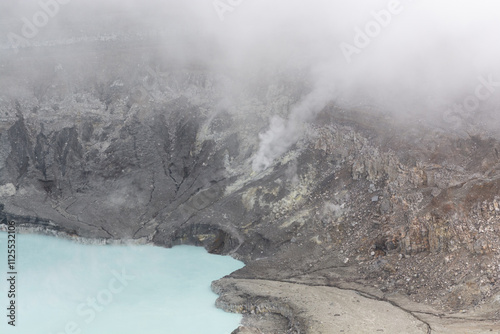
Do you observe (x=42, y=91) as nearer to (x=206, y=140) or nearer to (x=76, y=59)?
(x=76, y=59)

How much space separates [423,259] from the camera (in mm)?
41531

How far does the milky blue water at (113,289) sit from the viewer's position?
4041cm

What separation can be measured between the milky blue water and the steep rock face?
1.65 m

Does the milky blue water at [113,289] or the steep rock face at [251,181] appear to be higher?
the steep rock face at [251,181]

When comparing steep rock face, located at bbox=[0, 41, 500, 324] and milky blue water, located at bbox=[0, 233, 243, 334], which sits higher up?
steep rock face, located at bbox=[0, 41, 500, 324]

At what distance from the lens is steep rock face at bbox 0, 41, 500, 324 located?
41656 millimetres

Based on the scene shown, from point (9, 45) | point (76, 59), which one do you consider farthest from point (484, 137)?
point (9, 45)

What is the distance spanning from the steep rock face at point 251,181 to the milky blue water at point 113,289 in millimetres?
1651

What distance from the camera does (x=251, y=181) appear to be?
51125 millimetres

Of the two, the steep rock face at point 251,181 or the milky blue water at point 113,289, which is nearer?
the milky blue water at point 113,289

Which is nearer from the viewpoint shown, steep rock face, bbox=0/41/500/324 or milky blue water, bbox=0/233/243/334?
milky blue water, bbox=0/233/243/334

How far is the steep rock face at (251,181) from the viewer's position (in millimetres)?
41656

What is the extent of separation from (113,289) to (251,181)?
13.2 meters

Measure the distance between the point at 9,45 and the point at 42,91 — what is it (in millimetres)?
6250
